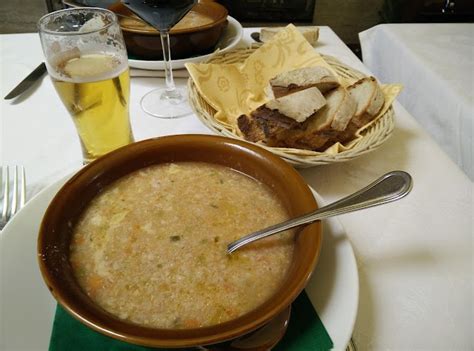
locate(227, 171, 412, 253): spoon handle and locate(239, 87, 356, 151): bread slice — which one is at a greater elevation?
locate(227, 171, 412, 253): spoon handle

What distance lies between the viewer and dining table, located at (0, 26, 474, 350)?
0.64m

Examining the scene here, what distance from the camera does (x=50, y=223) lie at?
0.63m

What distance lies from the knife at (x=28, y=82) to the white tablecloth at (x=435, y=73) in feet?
5.06

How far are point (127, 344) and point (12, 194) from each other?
44 cm

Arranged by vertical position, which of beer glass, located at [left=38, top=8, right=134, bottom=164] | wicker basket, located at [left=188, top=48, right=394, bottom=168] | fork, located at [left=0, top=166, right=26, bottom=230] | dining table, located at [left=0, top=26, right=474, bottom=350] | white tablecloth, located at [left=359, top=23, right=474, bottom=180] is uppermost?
beer glass, located at [left=38, top=8, right=134, bottom=164]

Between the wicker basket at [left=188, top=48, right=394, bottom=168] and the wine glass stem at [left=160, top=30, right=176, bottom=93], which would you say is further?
the wine glass stem at [left=160, top=30, right=176, bottom=93]

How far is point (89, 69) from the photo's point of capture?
877 mm

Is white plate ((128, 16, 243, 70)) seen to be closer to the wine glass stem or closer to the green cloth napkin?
the wine glass stem

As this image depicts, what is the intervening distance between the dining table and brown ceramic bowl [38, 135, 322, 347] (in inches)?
3.3

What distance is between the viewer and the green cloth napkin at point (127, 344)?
550mm

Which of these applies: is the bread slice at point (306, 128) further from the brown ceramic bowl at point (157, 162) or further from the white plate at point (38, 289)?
the white plate at point (38, 289)

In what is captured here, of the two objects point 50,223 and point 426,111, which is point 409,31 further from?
point 50,223

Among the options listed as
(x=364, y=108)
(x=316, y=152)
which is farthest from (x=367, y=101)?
(x=316, y=152)

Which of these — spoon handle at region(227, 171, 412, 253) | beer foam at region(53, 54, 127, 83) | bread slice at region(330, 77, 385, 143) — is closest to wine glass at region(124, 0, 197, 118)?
beer foam at region(53, 54, 127, 83)
